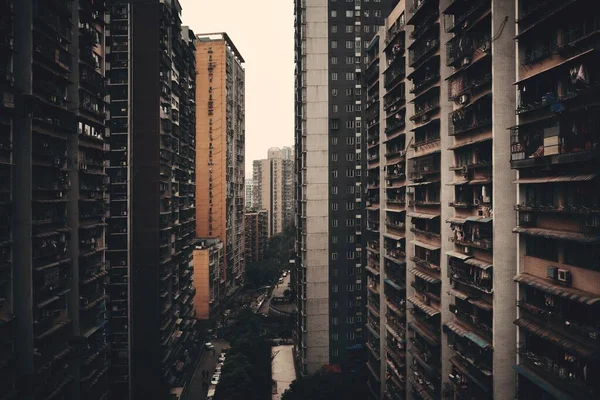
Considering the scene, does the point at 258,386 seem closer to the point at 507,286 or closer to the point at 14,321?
the point at 14,321

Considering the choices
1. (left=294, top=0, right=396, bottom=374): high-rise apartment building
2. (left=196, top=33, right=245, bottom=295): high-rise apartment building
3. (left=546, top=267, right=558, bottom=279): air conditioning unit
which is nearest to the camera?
(left=546, top=267, right=558, bottom=279): air conditioning unit

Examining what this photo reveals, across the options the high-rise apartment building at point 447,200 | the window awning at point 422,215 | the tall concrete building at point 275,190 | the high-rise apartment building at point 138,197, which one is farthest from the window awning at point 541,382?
the tall concrete building at point 275,190

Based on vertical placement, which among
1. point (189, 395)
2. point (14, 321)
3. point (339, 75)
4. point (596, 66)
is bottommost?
point (189, 395)

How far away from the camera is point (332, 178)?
63.2 metres

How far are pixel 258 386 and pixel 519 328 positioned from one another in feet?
131

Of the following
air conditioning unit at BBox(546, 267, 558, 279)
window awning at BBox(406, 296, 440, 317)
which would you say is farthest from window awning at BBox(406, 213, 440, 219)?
air conditioning unit at BBox(546, 267, 558, 279)

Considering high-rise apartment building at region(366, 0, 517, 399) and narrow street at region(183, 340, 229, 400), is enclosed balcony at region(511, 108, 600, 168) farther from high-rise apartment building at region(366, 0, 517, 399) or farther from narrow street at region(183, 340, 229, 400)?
narrow street at region(183, 340, 229, 400)

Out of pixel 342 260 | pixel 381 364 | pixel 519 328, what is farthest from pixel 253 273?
pixel 519 328

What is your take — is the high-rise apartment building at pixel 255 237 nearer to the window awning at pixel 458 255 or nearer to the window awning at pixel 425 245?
the window awning at pixel 425 245

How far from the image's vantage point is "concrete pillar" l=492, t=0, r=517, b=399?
23.0m

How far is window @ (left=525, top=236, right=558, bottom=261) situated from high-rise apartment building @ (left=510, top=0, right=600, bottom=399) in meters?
0.05

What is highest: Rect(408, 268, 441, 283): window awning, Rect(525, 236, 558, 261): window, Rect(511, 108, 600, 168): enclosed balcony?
Rect(511, 108, 600, 168): enclosed balcony

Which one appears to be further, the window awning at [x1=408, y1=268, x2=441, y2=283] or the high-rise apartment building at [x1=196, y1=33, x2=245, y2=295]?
the high-rise apartment building at [x1=196, y1=33, x2=245, y2=295]

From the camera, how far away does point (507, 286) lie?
2331 cm
